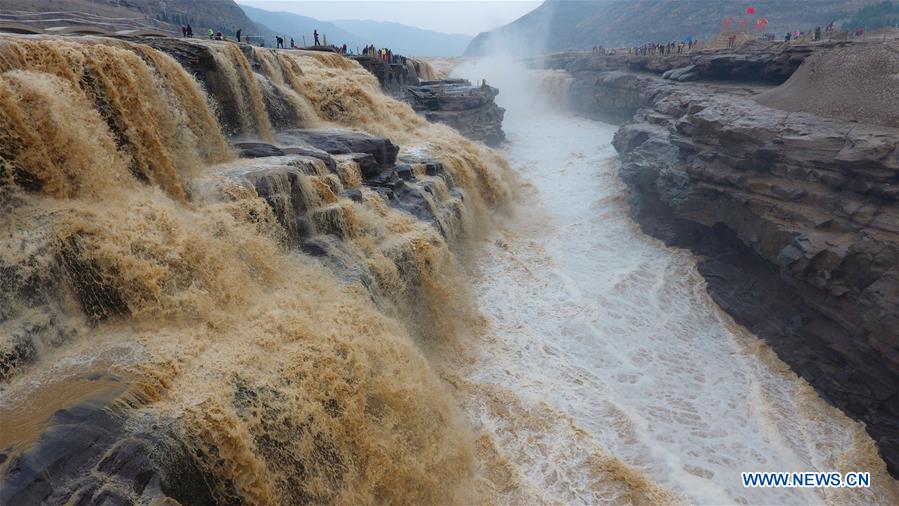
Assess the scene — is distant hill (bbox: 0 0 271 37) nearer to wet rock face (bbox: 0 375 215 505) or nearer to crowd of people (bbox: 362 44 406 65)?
crowd of people (bbox: 362 44 406 65)

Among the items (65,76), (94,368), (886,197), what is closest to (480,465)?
(94,368)

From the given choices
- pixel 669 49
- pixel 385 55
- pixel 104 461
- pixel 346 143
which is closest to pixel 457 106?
pixel 385 55

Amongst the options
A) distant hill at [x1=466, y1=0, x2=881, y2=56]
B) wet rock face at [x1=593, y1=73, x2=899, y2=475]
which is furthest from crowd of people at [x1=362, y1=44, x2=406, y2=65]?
distant hill at [x1=466, y1=0, x2=881, y2=56]

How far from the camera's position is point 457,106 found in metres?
22.9

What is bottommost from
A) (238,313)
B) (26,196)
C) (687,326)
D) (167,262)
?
(687,326)

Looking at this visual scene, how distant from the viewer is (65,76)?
6391mm

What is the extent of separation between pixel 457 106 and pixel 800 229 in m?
15.9

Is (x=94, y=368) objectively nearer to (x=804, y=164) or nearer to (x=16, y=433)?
(x=16, y=433)

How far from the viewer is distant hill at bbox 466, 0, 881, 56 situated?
53.4 m

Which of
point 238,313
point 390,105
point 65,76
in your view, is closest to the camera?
point 238,313

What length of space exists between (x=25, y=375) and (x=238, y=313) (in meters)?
1.96

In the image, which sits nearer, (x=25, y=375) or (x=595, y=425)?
(x=25, y=375)

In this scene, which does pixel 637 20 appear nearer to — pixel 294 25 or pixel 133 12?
pixel 133 12

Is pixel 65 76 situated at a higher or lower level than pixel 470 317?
higher
